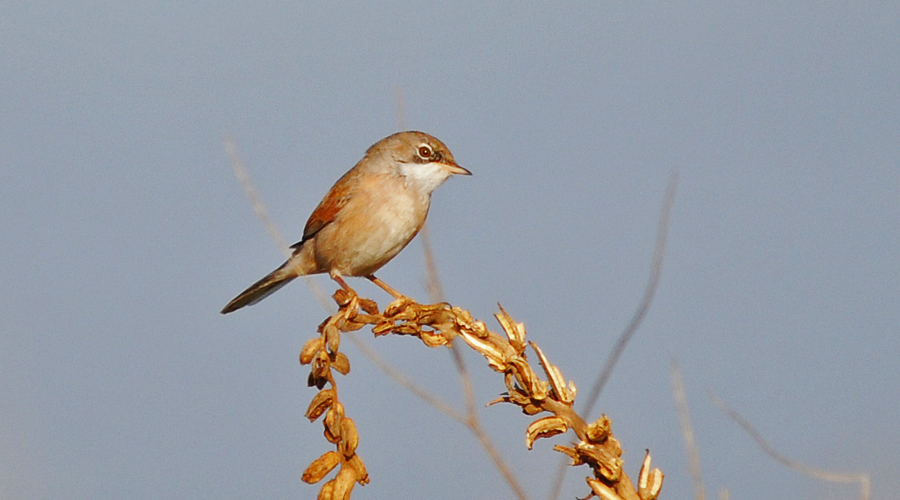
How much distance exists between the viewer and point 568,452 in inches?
82.1

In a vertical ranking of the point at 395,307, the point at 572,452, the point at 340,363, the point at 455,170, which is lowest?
the point at 572,452

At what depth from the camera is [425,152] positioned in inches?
222

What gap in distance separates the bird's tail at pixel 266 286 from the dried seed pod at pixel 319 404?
3.42 m

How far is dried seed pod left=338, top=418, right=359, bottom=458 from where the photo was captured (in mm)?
2252

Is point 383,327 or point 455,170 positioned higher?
point 455,170

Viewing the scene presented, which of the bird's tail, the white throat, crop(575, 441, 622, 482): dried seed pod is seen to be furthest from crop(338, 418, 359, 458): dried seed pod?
the bird's tail

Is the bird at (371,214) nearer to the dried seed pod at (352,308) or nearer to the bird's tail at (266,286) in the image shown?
the bird's tail at (266,286)

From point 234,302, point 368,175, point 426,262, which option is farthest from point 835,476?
point 234,302

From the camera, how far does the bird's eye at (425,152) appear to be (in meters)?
5.61

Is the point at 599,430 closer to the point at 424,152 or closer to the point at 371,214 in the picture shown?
the point at 371,214

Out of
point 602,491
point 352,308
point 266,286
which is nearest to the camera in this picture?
point 602,491

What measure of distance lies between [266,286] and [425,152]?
1.34 m

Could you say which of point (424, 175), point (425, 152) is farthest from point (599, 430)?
point (425, 152)

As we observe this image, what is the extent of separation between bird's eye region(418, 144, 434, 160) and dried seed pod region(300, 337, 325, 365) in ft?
10.6
